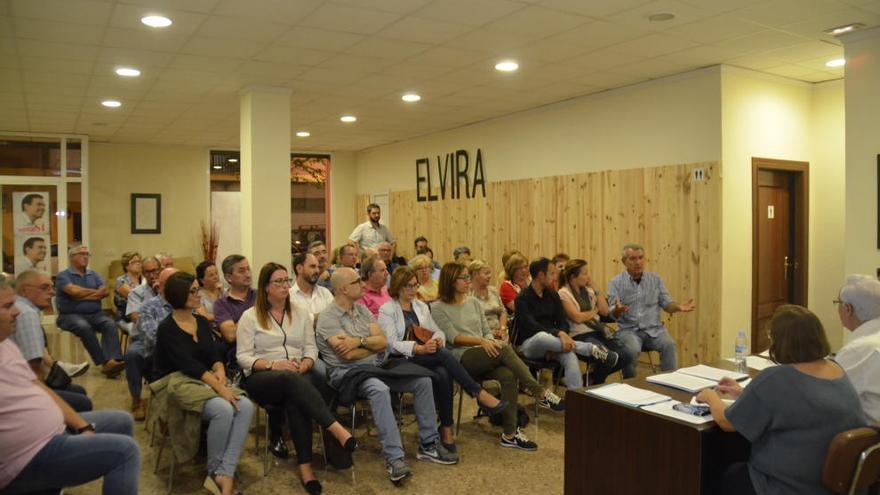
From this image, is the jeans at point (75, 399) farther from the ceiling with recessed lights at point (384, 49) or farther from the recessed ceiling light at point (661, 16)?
the recessed ceiling light at point (661, 16)

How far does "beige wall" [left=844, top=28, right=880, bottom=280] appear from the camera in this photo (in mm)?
5148

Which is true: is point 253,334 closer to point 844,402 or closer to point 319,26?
point 319,26

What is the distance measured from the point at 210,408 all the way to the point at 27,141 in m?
9.03

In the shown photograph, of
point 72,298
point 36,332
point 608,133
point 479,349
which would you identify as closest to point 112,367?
point 72,298

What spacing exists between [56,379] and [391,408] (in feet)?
6.32

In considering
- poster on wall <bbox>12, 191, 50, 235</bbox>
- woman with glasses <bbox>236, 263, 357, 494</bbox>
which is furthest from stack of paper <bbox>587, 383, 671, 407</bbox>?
poster on wall <bbox>12, 191, 50, 235</bbox>

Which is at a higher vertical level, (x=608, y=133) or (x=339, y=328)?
(x=608, y=133)

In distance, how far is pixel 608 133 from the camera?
7.30 m

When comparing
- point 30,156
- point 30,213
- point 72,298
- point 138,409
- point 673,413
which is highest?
point 30,156

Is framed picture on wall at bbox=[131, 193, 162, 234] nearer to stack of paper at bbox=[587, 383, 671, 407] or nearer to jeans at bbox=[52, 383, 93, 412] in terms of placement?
jeans at bbox=[52, 383, 93, 412]

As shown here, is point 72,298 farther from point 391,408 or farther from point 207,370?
point 391,408

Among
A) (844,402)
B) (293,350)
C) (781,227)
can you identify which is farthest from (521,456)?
(781,227)

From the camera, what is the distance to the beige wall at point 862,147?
515 cm

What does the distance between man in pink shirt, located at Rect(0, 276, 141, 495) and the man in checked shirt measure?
3833mm
